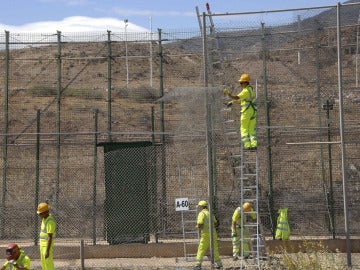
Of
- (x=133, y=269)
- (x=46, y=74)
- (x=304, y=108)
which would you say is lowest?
(x=133, y=269)

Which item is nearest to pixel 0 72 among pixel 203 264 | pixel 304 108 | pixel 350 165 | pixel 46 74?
pixel 46 74

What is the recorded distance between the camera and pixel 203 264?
1706cm

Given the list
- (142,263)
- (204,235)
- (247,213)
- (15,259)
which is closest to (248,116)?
(247,213)

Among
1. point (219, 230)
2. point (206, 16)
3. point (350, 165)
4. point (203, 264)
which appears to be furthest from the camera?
point (350, 165)

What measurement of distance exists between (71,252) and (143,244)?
1.86m

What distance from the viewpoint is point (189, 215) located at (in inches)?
780

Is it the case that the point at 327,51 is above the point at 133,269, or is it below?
above

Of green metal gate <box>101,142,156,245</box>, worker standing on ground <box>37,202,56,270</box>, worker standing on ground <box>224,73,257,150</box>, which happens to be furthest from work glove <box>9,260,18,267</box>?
green metal gate <box>101,142,156,245</box>

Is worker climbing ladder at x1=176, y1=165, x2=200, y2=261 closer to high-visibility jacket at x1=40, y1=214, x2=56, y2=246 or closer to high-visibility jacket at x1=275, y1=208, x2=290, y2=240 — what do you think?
high-visibility jacket at x1=275, y1=208, x2=290, y2=240

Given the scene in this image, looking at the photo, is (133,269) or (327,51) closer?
(133,269)

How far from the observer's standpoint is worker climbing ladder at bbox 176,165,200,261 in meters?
17.7

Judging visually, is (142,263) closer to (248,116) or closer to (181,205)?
(181,205)

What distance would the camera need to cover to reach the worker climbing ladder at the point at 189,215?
58.1 ft

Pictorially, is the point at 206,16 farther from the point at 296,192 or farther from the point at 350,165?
the point at 350,165
